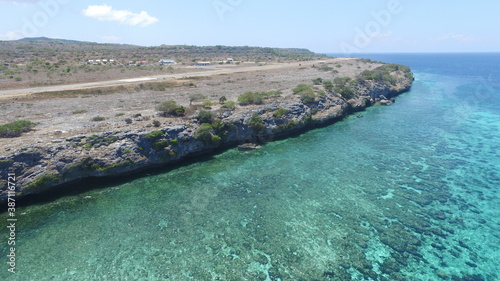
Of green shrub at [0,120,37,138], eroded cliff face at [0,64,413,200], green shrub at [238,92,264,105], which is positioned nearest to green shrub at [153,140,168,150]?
eroded cliff face at [0,64,413,200]

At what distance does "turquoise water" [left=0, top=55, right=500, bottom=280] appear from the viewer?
17.8m

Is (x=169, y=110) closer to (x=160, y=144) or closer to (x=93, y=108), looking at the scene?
(x=160, y=144)

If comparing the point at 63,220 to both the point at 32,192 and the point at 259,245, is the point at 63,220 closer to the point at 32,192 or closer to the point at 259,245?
the point at 32,192

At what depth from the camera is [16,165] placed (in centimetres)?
2480

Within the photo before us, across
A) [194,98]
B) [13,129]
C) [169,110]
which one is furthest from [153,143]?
[194,98]

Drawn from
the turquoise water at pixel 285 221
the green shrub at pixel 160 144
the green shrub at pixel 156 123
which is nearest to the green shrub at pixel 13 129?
the turquoise water at pixel 285 221

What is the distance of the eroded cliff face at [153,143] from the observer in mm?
25594

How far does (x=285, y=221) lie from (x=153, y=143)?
63.2ft

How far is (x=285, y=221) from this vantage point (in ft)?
74.2

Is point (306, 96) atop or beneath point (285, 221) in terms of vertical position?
atop

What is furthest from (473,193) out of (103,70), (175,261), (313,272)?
(103,70)

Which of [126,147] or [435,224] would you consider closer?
[435,224]

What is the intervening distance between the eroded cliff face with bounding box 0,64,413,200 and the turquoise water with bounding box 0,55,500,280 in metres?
2.38

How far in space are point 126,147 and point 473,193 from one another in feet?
128
